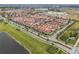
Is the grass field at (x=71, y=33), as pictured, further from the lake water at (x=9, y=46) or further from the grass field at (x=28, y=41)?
the lake water at (x=9, y=46)

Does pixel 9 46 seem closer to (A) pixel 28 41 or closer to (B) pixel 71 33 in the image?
(A) pixel 28 41

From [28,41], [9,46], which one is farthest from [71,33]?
[9,46]

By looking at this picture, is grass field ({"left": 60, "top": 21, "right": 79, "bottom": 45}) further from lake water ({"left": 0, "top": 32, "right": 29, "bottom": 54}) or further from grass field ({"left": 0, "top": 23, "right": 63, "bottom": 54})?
lake water ({"left": 0, "top": 32, "right": 29, "bottom": 54})

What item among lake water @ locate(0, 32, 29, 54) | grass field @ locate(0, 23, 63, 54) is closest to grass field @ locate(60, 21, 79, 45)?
grass field @ locate(0, 23, 63, 54)

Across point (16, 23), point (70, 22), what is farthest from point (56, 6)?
point (16, 23)

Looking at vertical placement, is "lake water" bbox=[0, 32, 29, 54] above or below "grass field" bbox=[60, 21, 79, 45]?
below

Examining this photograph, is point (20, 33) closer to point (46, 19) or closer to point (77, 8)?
point (46, 19)
